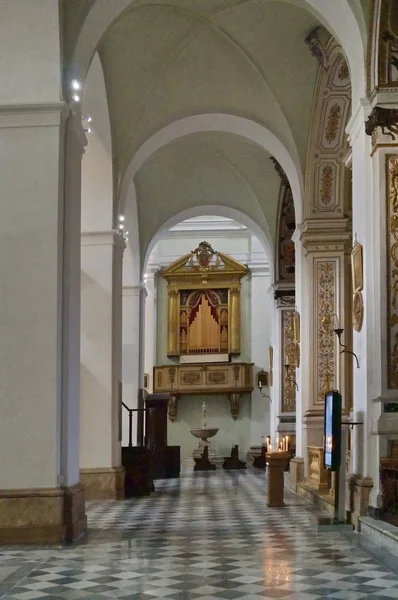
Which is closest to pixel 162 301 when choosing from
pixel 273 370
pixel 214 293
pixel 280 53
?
pixel 214 293

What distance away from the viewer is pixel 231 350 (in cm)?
2517

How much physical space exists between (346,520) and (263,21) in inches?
274

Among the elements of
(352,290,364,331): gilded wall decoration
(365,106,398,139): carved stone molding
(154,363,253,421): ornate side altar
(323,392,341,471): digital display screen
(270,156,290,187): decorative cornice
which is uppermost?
(270,156,290,187): decorative cornice

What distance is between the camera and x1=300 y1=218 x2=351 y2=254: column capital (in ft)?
45.4

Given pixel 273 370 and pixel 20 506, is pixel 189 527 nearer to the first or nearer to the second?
pixel 20 506

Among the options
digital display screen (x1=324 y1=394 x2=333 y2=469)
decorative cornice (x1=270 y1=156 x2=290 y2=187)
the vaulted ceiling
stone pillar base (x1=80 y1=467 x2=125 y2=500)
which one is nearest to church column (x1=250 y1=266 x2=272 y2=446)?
decorative cornice (x1=270 y1=156 x2=290 y2=187)

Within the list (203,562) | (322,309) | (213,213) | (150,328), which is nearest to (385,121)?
(203,562)

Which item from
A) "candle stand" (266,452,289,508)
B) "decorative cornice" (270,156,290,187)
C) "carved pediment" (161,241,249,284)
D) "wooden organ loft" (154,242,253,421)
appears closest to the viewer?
"candle stand" (266,452,289,508)

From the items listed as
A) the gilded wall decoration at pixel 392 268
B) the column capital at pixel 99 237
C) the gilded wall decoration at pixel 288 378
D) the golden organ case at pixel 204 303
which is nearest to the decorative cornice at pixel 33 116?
the gilded wall decoration at pixel 392 268

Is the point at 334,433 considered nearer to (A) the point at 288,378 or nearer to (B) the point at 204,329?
(A) the point at 288,378

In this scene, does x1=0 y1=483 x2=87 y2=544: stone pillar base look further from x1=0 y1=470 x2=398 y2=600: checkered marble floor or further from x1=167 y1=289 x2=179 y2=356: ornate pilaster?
x1=167 y1=289 x2=179 y2=356: ornate pilaster

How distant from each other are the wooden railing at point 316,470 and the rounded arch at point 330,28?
5.72 metres

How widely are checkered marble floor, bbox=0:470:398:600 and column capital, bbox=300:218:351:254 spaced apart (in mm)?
4659

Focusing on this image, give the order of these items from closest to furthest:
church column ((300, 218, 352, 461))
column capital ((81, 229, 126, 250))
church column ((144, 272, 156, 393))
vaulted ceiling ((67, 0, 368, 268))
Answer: vaulted ceiling ((67, 0, 368, 268)) < column capital ((81, 229, 126, 250)) < church column ((300, 218, 352, 461)) < church column ((144, 272, 156, 393))
